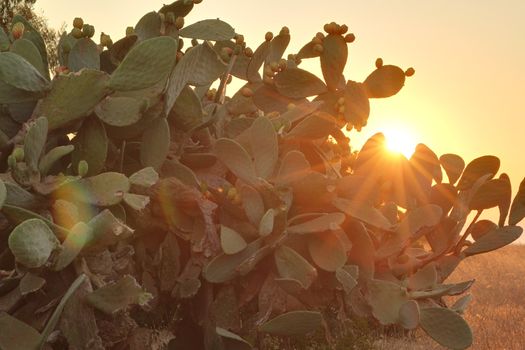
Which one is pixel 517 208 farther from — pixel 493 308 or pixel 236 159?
pixel 493 308

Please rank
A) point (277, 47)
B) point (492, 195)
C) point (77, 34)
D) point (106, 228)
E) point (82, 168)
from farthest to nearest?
point (277, 47)
point (492, 195)
point (77, 34)
point (82, 168)
point (106, 228)

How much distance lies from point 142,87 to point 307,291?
3.57ft

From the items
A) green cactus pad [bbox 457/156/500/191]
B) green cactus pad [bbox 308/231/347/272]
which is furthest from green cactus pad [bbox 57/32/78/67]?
green cactus pad [bbox 457/156/500/191]

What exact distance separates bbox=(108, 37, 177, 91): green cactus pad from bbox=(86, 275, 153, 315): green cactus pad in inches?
26.9

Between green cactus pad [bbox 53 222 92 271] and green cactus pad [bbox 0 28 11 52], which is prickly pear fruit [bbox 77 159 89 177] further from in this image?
green cactus pad [bbox 0 28 11 52]

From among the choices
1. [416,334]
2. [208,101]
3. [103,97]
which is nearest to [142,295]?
[103,97]

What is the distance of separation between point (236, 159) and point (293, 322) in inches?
25.9

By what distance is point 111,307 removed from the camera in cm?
251

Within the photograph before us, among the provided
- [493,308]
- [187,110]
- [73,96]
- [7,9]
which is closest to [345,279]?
[187,110]

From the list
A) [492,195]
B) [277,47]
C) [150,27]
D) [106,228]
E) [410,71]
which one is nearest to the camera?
[106,228]

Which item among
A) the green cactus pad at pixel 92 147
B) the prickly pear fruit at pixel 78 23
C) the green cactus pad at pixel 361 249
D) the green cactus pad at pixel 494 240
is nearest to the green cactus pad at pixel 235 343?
the green cactus pad at pixel 361 249

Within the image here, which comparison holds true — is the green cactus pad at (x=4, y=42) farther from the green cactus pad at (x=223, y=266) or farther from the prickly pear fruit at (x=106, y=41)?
the green cactus pad at (x=223, y=266)

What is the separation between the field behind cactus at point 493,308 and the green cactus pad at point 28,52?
11.2 ft

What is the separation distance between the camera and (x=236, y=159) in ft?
9.68
